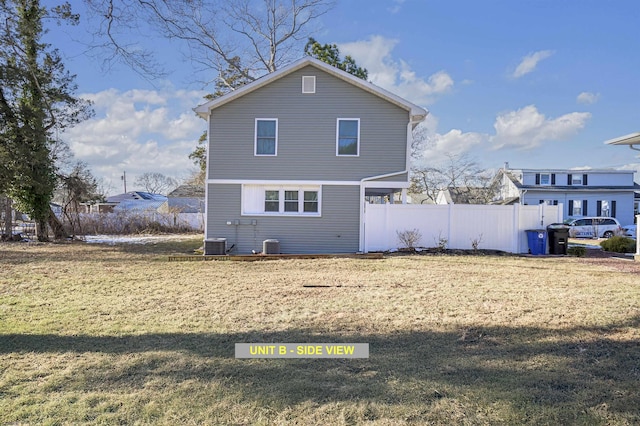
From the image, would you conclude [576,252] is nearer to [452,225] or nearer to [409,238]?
[452,225]

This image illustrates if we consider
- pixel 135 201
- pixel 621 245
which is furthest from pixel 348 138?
pixel 135 201

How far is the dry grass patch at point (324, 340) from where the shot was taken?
2928 mm

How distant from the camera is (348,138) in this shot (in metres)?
14.1

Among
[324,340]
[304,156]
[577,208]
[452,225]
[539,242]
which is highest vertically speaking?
[304,156]

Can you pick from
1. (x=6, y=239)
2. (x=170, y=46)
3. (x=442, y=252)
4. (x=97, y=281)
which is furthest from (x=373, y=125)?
(x=6, y=239)

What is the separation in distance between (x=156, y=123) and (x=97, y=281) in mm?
18072

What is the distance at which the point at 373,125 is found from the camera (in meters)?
14.1

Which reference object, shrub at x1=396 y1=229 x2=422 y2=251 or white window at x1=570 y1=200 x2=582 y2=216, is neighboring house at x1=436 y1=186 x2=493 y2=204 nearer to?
white window at x1=570 y1=200 x2=582 y2=216

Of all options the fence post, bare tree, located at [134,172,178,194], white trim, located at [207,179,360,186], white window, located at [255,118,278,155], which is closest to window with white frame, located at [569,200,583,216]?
the fence post

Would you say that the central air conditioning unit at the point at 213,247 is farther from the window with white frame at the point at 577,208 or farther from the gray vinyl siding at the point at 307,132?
the window with white frame at the point at 577,208

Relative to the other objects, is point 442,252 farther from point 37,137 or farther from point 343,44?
point 37,137

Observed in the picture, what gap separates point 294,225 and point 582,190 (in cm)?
3132

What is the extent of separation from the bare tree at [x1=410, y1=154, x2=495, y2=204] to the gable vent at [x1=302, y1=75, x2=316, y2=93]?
26270 mm

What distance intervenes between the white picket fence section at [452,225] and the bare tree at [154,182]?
60.3 meters
